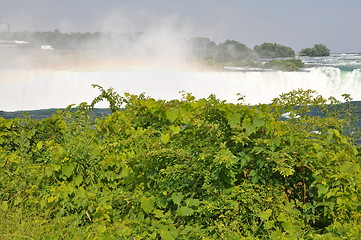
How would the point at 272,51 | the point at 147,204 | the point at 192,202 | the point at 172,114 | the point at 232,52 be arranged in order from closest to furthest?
the point at 192,202 < the point at 147,204 < the point at 172,114 < the point at 232,52 < the point at 272,51

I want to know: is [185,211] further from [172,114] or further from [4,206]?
[4,206]

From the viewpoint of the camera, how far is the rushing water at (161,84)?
21641mm

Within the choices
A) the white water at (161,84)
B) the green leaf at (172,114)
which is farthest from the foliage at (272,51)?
the green leaf at (172,114)

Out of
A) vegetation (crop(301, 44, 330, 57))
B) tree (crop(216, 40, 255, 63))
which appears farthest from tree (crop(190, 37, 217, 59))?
vegetation (crop(301, 44, 330, 57))

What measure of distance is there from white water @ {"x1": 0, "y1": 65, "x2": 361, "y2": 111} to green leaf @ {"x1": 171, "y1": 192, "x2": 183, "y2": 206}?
61.7ft

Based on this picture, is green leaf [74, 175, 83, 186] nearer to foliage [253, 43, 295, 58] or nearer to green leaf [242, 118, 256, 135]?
green leaf [242, 118, 256, 135]

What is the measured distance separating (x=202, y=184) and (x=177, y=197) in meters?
0.25

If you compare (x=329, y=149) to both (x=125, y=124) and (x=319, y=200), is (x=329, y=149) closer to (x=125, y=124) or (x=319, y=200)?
(x=319, y=200)

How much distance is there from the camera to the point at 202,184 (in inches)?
139

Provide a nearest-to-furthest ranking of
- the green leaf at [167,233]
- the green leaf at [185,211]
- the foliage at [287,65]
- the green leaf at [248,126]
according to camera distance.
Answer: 1. the green leaf at [167,233]
2. the green leaf at [185,211]
3. the green leaf at [248,126]
4. the foliage at [287,65]

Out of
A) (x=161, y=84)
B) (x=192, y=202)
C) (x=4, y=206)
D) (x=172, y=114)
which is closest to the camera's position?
(x=192, y=202)

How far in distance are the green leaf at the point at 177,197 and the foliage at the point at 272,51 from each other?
6184cm

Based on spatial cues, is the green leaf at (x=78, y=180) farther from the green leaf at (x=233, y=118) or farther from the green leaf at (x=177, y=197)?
the green leaf at (x=233, y=118)

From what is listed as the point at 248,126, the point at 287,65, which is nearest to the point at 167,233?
the point at 248,126
